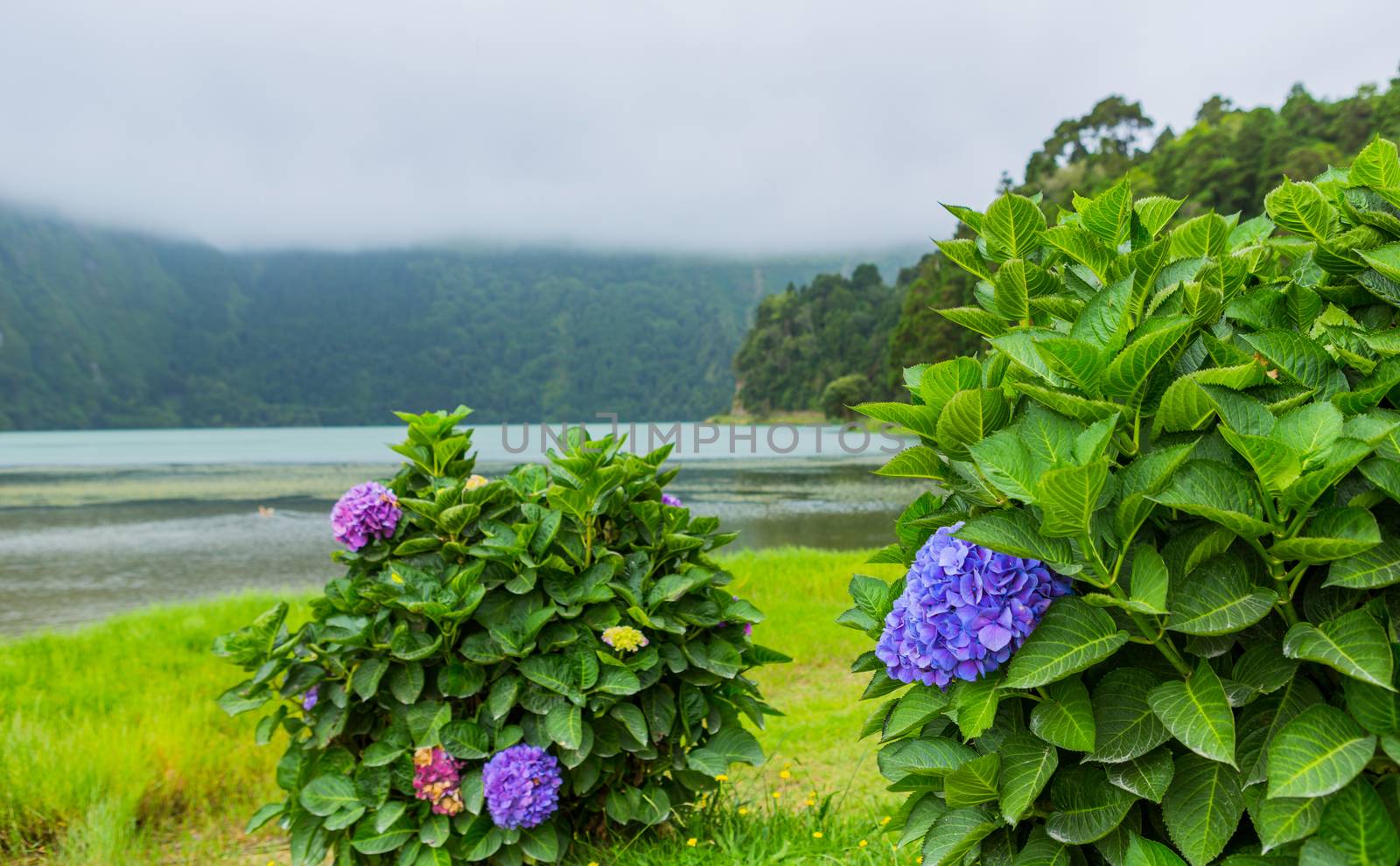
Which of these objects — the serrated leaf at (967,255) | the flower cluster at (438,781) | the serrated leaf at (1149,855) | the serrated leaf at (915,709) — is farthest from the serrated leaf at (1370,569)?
the flower cluster at (438,781)

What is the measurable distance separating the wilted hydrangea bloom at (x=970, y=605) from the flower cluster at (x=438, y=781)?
5.74 feet

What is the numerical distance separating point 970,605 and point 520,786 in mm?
1683

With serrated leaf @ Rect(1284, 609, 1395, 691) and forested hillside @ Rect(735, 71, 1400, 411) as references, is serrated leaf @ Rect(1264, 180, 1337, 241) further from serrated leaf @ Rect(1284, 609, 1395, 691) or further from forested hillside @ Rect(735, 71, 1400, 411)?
forested hillside @ Rect(735, 71, 1400, 411)

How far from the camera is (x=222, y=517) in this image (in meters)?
22.4

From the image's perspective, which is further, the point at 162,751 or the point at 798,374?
the point at 798,374

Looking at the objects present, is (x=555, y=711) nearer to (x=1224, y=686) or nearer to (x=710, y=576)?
(x=710, y=576)

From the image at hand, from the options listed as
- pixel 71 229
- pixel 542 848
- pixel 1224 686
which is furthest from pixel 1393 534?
pixel 71 229

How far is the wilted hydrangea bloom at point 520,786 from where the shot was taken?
227cm

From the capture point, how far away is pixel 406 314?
10012cm

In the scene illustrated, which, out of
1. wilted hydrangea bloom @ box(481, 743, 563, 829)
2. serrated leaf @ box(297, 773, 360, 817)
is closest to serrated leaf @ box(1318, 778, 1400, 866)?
wilted hydrangea bloom @ box(481, 743, 563, 829)

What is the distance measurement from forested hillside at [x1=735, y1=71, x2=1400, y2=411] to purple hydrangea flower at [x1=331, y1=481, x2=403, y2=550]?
14.4 m

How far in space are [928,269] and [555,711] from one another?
129ft

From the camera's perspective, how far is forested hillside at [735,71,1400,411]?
30.7 metres

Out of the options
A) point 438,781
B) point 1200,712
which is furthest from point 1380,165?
point 438,781
